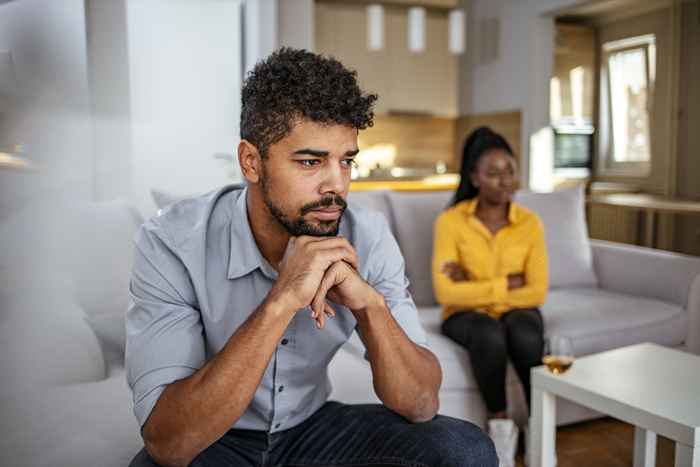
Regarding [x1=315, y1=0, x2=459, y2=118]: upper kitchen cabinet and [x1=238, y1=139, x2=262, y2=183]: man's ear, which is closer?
[x1=238, y1=139, x2=262, y2=183]: man's ear

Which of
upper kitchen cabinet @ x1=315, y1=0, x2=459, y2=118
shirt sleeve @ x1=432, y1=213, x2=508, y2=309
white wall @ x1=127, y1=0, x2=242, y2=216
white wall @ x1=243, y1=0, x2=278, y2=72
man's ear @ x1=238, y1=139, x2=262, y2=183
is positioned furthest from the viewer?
upper kitchen cabinet @ x1=315, y1=0, x2=459, y2=118

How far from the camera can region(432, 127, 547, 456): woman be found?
2.09 m

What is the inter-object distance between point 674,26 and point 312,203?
4995 millimetres

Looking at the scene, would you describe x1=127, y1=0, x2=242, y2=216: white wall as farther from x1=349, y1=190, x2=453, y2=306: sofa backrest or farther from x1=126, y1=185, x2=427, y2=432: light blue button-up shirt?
x1=126, y1=185, x2=427, y2=432: light blue button-up shirt

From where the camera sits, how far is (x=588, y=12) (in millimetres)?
5633

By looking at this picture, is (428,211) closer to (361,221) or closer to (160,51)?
(361,221)

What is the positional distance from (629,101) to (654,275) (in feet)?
11.5

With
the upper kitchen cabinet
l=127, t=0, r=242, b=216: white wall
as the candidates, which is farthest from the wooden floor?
the upper kitchen cabinet

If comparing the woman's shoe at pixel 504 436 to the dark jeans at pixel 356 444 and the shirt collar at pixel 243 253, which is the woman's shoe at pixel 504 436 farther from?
the shirt collar at pixel 243 253

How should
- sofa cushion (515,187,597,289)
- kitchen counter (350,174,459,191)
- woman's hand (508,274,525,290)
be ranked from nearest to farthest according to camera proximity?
woman's hand (508,274,525,290), sofa cushion (515,187,597,289), kitchen counter (350,174,459,191)

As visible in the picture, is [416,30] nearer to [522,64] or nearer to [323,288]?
[522,64]

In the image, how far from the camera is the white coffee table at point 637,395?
1414 mm

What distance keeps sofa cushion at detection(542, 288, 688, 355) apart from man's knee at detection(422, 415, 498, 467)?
116 centimetres

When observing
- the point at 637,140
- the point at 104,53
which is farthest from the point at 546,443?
the point at 637,140
